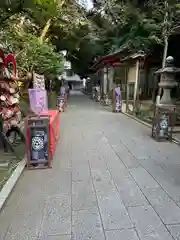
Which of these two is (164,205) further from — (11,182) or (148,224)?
(11,182)

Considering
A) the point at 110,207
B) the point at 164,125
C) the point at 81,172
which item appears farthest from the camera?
the point at 164,125

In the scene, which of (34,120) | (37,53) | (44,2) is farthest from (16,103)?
(37,53)

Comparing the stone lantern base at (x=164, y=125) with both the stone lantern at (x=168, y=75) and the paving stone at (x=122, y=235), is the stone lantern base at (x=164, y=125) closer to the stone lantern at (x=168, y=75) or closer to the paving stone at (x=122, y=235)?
the stone lantern at (x=168, y=75)

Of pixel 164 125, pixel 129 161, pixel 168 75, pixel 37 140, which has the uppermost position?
pixel 168 75

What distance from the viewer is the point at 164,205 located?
3.82 metres

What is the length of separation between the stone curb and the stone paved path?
0.29 ft

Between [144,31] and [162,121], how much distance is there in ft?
31.4

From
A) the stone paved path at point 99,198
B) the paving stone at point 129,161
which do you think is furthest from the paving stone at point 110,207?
the paving stone at point 129,161

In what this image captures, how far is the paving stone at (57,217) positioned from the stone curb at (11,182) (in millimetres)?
644

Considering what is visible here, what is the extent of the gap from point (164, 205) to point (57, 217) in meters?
1.44

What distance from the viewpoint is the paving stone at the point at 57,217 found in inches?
126

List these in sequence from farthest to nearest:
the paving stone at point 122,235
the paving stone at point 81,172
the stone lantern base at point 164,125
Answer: the stone lantern base at point 164,125
the paving stone at point 81,172
the paving stone at point 122,235

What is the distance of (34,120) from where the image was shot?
541 centimetres

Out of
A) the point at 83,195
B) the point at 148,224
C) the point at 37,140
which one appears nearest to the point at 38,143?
the point at 37,140
